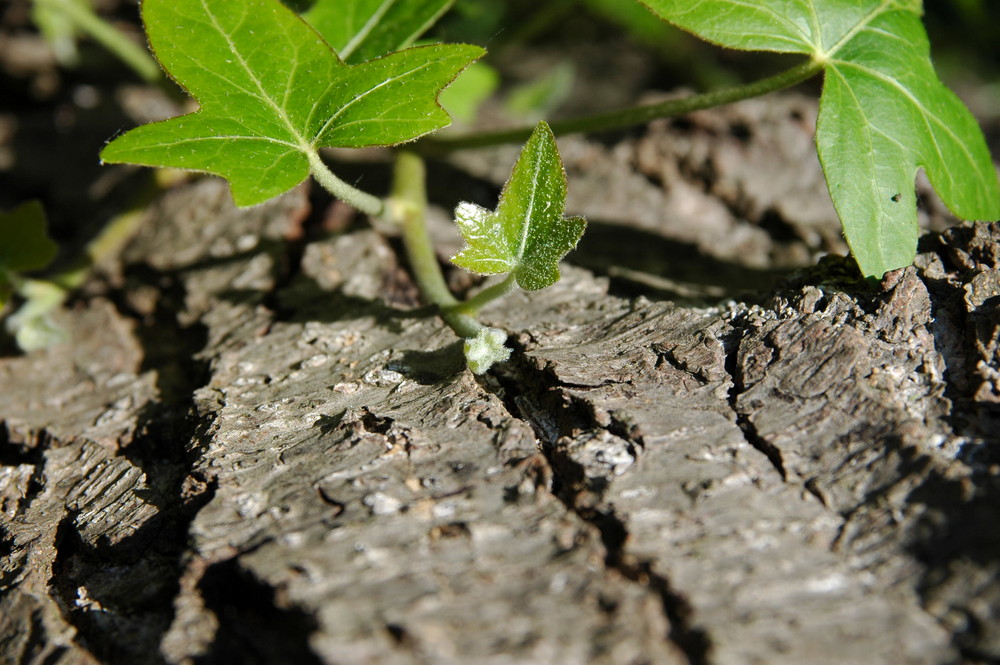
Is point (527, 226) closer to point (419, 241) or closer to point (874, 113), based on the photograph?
point (419, 241)

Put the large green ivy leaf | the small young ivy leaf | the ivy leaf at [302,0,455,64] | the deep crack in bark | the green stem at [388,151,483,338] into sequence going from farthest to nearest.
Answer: the ivy leaf at [302,0,455,64]
the green stem at [388,151,483,338]
the large green ivy leaf
the small young ivy leaf
the deep crack in bark

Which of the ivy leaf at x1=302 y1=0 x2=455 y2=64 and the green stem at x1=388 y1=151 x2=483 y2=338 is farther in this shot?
the ivy leaf at x1=302 y1=0 x2=455 y2=64

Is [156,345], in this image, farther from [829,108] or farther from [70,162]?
[829,108]

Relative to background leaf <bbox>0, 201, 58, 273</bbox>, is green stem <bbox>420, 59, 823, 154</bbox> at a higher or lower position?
higher

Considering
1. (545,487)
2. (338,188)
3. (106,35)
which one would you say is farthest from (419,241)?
(106,35)

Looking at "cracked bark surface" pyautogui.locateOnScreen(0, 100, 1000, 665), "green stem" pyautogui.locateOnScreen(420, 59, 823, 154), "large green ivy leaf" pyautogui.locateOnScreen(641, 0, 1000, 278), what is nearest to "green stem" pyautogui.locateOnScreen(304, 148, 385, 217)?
"cracked bark surface" pyautogui.locateOnScreen(0, 100, 1000, 665)

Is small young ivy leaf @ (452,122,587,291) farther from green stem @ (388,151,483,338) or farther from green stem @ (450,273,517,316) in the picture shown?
green stem @ (388,151,483,338)

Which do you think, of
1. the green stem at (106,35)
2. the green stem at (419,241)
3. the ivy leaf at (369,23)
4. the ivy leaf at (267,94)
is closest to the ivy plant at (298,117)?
the ivy leaf at (267,94)

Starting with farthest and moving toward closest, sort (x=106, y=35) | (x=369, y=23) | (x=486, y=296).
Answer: (x=106, y=35), (x=369, y=23), (x=486, y=296)

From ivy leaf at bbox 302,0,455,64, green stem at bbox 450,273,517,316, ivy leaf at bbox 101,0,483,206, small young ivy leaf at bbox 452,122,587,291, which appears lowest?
green stem at bbox 450,273,517,316
